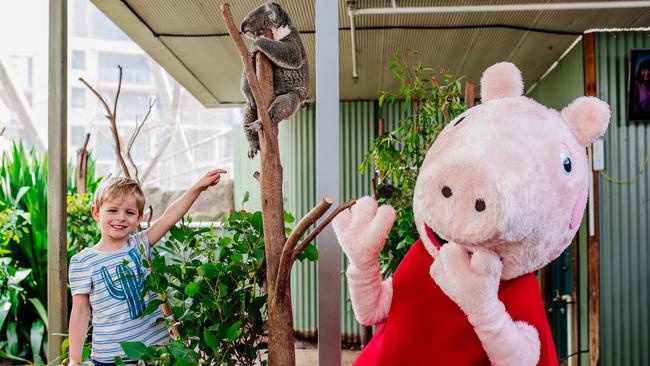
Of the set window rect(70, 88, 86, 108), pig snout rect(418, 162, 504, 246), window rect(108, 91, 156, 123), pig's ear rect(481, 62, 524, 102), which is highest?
window rect(70, 88, 86, 108)

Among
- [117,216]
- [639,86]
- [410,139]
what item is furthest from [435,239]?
[639,86]

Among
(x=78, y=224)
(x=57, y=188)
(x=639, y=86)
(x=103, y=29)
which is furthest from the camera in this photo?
(x=103, y=29)

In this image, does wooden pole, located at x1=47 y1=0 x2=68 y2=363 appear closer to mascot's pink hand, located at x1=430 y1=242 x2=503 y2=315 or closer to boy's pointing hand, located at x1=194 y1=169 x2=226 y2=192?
boy's pointing hand, located at x1=194 y1=169 x2=226 y2=192

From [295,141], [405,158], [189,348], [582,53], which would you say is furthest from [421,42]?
[189,348]

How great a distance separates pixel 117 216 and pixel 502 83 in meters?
1.07

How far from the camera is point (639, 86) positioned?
3.36m

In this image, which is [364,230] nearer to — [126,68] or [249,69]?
[249,69]

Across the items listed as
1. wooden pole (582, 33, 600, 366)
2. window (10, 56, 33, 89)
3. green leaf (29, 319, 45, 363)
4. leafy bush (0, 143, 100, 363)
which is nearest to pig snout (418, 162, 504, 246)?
wooden pole (582, 33, 600, 366)

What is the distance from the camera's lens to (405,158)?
2.66 metres

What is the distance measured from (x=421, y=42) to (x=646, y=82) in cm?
132

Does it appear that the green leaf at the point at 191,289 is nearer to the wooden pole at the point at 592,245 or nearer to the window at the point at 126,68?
the wooden pole at the point at 592,245

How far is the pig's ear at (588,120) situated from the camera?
107 centimetres

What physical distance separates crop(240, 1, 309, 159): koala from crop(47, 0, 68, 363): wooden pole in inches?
36.6

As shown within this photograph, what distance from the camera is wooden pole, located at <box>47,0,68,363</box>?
195cm
